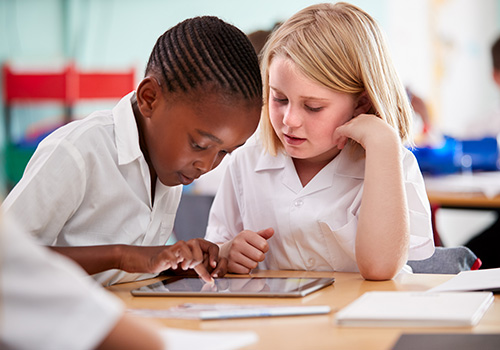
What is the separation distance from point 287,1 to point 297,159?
3.62 meters

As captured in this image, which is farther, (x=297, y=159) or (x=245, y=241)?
(x=297, y=159)

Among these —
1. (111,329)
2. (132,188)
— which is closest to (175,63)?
(132,188)

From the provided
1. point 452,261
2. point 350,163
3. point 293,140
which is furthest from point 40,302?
point 452,261

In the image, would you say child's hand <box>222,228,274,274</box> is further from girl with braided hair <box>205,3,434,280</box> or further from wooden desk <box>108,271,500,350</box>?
wooden desk <box>108,271,500,350</box>

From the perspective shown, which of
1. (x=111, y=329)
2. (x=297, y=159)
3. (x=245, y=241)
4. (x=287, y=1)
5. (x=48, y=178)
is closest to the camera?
(x=111, y=329)

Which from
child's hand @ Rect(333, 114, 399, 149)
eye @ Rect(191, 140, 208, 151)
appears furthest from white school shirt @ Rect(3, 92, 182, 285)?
child's hand @ Rect(333, 114, 399, 149)

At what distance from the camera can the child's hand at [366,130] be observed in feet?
4.35

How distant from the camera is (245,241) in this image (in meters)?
1.31

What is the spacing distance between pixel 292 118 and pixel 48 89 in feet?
12.1

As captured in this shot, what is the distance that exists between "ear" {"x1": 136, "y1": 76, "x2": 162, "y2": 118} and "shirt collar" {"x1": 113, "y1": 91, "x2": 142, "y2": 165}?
3 centimetres

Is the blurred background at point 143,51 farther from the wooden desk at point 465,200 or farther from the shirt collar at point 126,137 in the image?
the shirt collar at point 126,137

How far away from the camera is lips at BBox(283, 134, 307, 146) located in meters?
1.41

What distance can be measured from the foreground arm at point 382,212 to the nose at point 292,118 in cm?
14

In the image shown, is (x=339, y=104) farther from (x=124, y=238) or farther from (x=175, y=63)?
(x=124, y=238)
